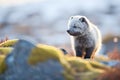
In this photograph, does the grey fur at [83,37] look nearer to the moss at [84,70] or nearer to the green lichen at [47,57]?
the moss at [84,70]

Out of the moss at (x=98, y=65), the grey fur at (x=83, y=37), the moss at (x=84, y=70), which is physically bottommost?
the moss at (x=84, y=70)

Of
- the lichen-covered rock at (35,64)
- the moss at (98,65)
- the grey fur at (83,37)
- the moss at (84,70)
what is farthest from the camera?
the grey fur at (83,37)

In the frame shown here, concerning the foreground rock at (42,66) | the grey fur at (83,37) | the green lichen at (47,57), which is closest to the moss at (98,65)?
the foreground rock at (42,66)

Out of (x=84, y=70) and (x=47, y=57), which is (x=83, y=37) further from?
(x=47, y=57)

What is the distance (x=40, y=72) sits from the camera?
43.8ft

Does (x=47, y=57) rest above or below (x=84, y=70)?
above

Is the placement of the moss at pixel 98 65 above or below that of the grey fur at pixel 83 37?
below

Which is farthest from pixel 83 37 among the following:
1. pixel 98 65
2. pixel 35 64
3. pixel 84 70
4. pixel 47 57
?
pixel 35 64

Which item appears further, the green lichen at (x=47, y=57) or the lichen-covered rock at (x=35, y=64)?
the green lichen at (x=47, y=57)

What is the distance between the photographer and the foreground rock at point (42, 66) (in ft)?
43.9

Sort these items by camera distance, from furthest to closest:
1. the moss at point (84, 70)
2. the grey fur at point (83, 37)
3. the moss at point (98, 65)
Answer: the grey fur at point (83, 37), the moss at point (98, 65), the moss at point (84, 70)

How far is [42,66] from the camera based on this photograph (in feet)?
44.1

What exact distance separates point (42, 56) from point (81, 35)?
375cm

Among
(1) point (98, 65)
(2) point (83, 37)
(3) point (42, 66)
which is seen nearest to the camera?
(3) point (42, 66)
